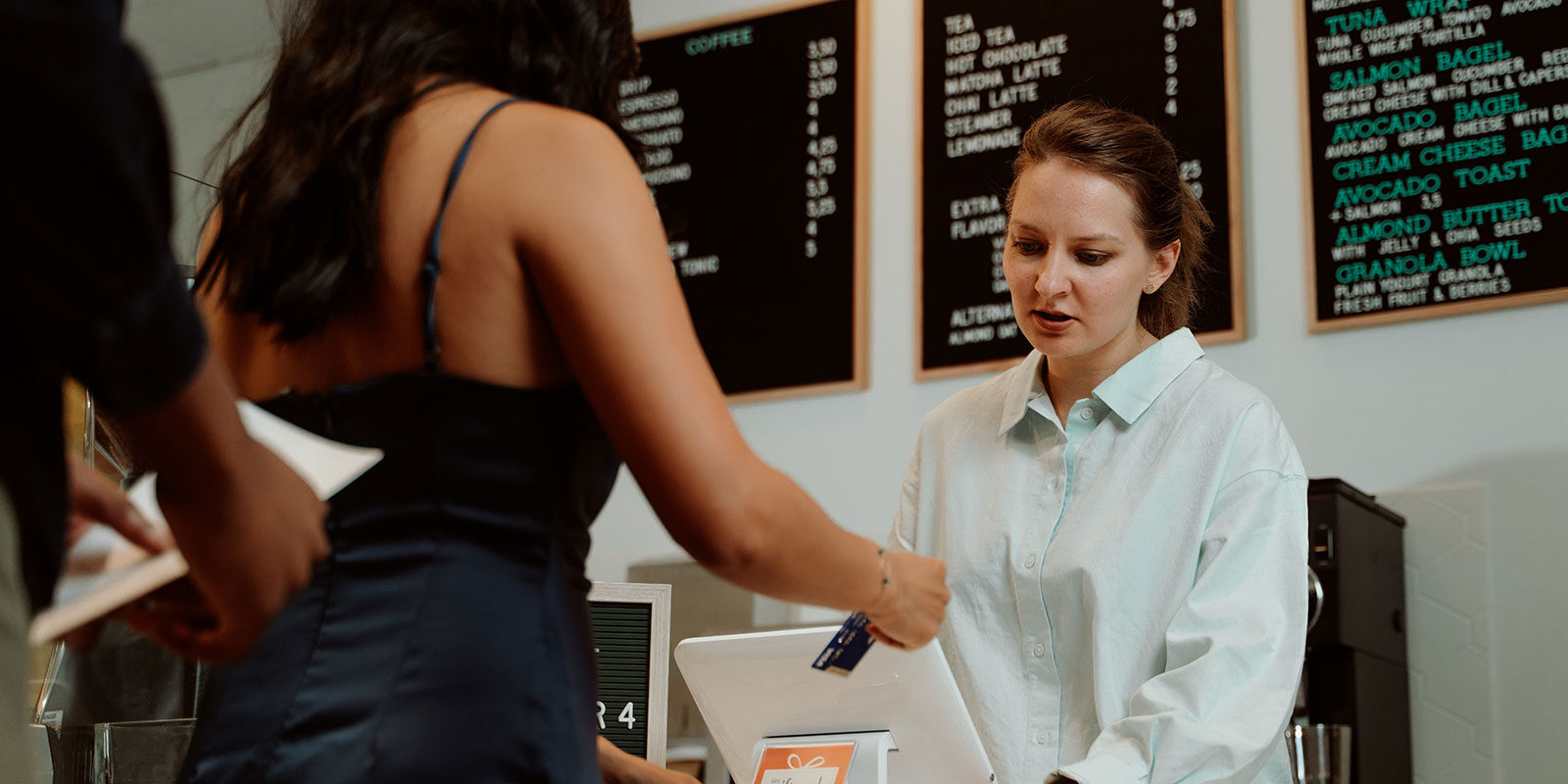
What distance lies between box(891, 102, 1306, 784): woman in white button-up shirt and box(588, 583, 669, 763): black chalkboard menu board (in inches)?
16.4

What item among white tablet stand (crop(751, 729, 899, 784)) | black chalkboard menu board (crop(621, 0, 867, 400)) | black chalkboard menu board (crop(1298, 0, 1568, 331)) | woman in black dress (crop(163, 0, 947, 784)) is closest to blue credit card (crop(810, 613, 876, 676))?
white tablet stand (crop(751, 729, 899, 784))

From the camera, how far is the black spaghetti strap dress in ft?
3.02

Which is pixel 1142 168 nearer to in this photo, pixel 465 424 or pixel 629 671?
pixel 629 671

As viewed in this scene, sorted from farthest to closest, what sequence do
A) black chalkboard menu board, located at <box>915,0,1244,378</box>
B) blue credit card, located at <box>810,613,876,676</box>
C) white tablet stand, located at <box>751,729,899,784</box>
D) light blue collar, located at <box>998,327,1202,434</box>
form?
1. black chalkboard menu board, located at <box>915,0,1244,378</box>
2. light blue collar, located at <box>998,327,1202,434</box>
3. white tablet stand, located at <box>751,729,899,784</box>
4. blue credit card, located at <box>810,613,876,676</box>

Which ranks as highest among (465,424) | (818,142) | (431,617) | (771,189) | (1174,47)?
(1174,47)

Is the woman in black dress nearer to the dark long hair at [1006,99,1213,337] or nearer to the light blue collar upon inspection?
the light blue collar

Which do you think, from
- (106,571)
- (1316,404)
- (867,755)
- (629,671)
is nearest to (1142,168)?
(867,755)

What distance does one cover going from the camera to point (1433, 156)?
3.02 m

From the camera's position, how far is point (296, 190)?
103 centimetres

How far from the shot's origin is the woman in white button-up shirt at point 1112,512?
1.59 metres

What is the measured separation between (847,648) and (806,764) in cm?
30

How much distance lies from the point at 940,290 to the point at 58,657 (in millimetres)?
2169

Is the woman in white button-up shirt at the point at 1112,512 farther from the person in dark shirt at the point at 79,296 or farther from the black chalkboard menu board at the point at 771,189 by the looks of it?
the black chalkboard menu board at the point at 771,189

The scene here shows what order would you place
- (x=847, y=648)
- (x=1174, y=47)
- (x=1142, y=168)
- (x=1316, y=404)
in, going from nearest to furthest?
(x=847, y=648) → (x=1142, y=168) → (x=1316, y=404) → (x=1174, y=47)
